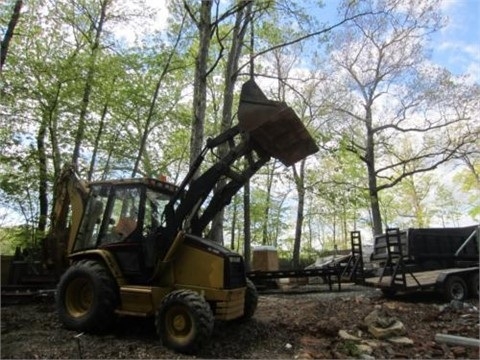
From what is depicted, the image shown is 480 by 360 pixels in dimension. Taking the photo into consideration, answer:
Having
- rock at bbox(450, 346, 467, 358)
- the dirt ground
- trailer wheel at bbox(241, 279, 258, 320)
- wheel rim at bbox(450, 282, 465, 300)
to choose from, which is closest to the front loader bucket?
trailer wheel at bbox(241, 279, 258, 320)

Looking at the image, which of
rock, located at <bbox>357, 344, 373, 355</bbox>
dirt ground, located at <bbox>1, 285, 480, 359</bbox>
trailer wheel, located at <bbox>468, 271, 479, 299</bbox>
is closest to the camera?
dirt ground, located at <bbox>1, 285, 480, 359</bbox>

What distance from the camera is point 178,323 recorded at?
17.5 ft

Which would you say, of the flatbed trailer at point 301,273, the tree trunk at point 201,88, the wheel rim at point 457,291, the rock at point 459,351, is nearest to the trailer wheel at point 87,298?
the tree trunk at point 201,88

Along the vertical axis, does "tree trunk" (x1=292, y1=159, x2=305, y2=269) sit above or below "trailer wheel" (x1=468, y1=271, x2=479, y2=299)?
above

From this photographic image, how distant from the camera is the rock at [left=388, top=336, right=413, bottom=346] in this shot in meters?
5.54

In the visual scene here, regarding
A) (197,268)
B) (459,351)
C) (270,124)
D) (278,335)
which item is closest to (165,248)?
Answer: (197,268)

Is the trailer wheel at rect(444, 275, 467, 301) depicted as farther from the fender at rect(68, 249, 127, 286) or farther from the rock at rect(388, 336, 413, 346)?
the fender at rect(68, 249, 127, 286)

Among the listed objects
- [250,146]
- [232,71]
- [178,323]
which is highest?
[232,71]

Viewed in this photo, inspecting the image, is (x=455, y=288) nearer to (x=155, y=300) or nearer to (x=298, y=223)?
(x=155, y=300)

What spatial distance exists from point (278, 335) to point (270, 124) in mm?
3176

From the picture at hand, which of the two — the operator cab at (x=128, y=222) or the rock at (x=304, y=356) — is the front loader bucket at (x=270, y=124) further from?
the rock at (x=304, y=356)

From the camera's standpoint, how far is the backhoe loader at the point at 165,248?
5789 mm

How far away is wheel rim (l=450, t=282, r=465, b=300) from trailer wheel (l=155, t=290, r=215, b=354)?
240 inches

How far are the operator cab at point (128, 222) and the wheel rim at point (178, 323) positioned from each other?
35.6 inches
